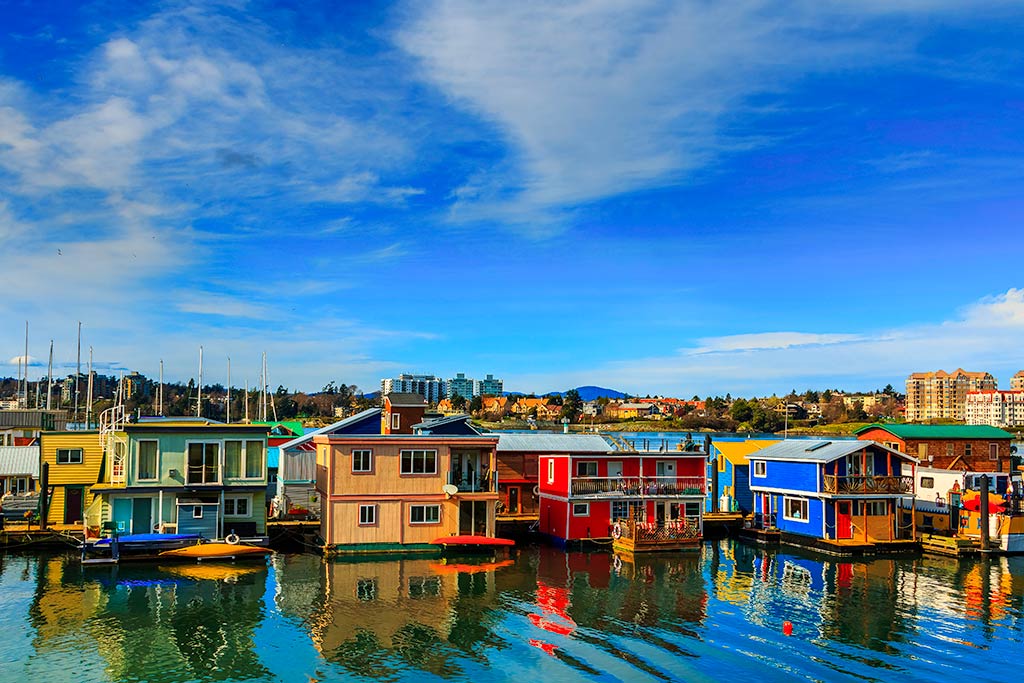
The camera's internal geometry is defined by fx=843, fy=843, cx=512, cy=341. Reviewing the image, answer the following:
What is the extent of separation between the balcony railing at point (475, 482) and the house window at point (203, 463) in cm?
1325

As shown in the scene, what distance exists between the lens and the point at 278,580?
40938 millimetres

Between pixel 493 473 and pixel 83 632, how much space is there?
2426 cm

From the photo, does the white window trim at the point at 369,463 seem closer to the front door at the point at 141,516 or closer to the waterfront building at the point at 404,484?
the waterfront building at the point at 404,484

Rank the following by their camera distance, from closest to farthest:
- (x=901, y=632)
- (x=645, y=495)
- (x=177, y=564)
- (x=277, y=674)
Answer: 1. (x=277, y=674)
2. (x=901, y=632)
3. (x=177, y=564)
4. (x=645, y=495)

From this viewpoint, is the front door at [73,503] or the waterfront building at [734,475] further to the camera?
the waterfront building at [734,475]

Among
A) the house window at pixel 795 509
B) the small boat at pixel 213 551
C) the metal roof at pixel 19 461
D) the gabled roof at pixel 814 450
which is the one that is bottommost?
the small boat at pixel 213 551

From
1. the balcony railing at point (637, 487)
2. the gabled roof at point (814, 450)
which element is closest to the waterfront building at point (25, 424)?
the balcony railing at point (637, 487)

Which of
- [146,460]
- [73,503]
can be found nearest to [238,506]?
[146,460]

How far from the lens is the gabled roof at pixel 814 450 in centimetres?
5353

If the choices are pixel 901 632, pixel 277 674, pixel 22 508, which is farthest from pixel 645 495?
pixel 22 508

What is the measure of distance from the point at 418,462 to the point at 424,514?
9.94ft

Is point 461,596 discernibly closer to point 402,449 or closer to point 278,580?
point 278,580

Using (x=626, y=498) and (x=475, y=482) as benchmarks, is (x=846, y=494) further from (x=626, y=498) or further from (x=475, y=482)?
(x=475, y=482)

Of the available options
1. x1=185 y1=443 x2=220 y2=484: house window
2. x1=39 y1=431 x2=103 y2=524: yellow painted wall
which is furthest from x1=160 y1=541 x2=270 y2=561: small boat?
x1=39 y1=431 x2=103 y2=524: yellow painted wall
